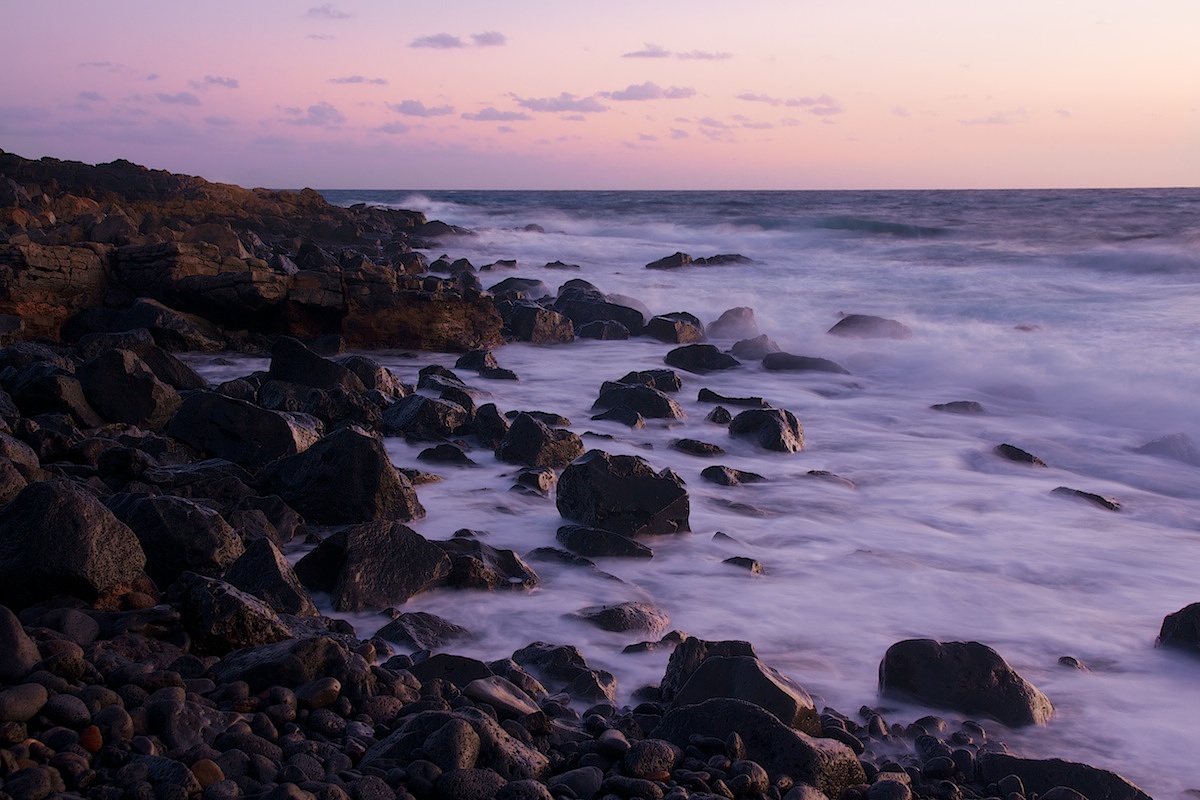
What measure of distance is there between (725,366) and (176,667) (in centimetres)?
750

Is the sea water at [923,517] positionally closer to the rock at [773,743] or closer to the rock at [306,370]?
the rock at [773,743]

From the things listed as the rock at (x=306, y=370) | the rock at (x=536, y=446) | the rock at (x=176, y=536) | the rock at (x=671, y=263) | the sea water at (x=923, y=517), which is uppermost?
the rock at (x=671, y=263)

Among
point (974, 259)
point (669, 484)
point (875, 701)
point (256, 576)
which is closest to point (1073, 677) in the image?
point (875, 701)

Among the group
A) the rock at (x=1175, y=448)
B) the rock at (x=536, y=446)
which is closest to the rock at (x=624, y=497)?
the rock at (x=536, y=446)

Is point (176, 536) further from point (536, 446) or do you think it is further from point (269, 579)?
point (536, 446)

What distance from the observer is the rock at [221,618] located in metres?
2.68

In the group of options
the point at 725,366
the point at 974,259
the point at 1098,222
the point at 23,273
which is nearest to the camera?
the point at 23,273

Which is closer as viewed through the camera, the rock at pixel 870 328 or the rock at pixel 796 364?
the rock at pixel 796 364

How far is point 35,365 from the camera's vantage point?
5305mm

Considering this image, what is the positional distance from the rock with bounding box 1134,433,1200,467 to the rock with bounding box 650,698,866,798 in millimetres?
5394

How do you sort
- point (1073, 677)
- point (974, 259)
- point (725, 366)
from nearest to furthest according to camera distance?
point (1073, 677), point (725, 366), point (974, 259)

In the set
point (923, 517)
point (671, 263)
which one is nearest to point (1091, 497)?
point (923, 517)

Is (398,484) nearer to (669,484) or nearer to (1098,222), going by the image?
(669,484)

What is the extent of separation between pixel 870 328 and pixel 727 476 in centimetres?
658
